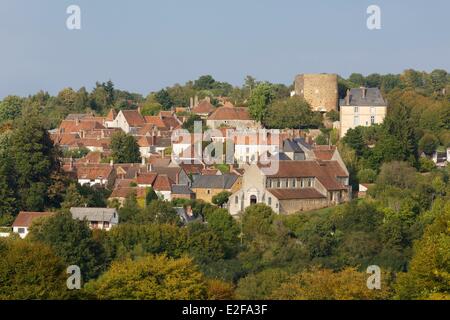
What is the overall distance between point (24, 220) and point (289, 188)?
1039 cm

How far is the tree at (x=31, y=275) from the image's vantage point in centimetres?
2738

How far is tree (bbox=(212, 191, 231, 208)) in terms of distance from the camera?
4872 centimetres

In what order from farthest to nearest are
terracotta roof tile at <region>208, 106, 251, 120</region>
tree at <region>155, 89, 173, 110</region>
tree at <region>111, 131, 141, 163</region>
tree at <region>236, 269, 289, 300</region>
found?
tree at <region>155, 89, 173, 110</region> < terracotta roof tile at <region>208, 106, 251, 120</region> < tree at <region>111, 131, 141, 163</region> < tree at <region>236, 269, 289, 300</region>

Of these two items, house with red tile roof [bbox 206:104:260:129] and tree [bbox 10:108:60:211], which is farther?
house with red tile roof [bbox 206:104:260:129]

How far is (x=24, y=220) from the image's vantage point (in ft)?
150

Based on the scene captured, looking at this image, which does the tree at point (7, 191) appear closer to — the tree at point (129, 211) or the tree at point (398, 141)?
the tree at point (129, 211)

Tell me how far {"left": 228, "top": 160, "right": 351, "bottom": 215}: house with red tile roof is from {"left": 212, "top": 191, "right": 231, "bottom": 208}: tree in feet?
1.77

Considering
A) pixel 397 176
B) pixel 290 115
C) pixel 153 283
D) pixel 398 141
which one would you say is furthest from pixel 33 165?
pixel 153 283

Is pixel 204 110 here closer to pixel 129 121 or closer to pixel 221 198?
pixel 129 121

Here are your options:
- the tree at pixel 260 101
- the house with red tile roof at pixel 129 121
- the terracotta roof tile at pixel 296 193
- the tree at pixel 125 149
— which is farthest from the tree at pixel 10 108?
the terracotta roof tile at pixel 296 193

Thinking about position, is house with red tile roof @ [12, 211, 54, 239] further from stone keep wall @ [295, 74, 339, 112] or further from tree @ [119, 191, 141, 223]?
stone keep wall @ [295, 74, 339, 112]

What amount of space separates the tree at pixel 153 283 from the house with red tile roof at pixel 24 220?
50.2ft

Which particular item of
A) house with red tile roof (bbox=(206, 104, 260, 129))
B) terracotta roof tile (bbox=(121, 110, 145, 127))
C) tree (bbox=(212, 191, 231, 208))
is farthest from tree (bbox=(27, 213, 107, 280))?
terracotta roof tile (bbox=(121, 110, 145, 127))
